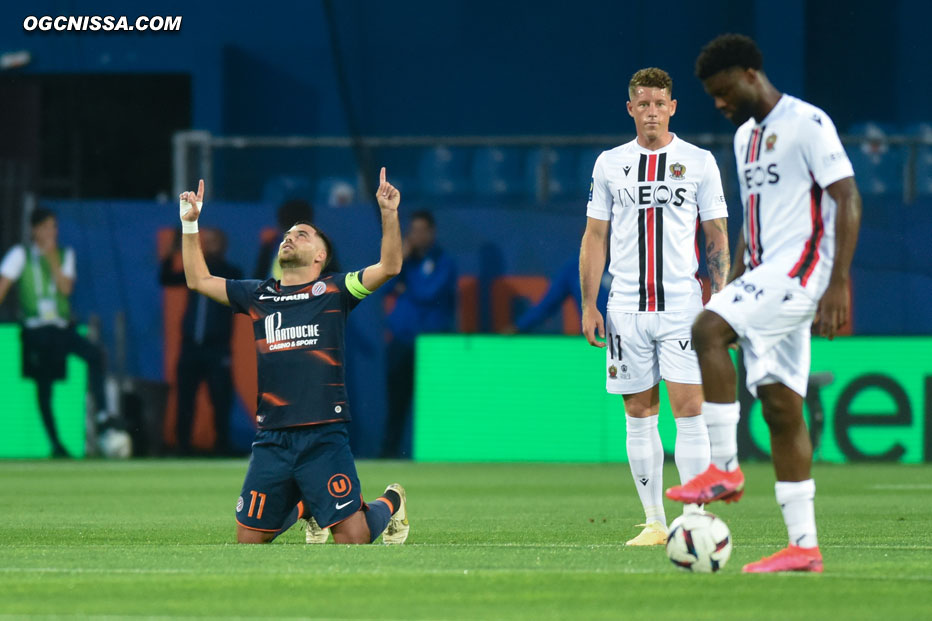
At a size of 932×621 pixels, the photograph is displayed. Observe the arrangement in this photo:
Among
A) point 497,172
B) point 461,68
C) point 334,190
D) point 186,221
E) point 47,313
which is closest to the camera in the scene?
point 186,221

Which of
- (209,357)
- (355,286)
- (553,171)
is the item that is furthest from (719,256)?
(209,357)

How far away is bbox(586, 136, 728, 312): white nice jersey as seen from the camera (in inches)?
302

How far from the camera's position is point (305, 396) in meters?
7.74

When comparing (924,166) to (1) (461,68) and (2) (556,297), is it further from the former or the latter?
(1) (461,68)

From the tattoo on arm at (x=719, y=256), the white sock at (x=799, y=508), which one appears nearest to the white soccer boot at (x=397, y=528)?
the tattoo on arm at (x=719, y=256)

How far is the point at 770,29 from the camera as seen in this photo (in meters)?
19.5

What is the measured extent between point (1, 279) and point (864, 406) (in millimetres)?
8882

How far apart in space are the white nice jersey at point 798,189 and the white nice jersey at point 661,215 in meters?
1.77

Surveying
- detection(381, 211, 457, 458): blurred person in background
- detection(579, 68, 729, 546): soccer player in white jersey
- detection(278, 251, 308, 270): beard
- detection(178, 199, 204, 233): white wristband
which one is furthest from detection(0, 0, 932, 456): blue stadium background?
detection(579, 68, 729, 546): soccer player in white jersey

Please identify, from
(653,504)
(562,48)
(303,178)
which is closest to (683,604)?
(653,504)

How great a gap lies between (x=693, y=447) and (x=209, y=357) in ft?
34.6

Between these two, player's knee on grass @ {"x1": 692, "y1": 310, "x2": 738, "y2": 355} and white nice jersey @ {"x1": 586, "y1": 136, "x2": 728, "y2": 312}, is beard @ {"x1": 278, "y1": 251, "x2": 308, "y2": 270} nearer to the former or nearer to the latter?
white nice jersey @ {"x1": 586, "y1": 136, "x2": 728, "y2": 312}

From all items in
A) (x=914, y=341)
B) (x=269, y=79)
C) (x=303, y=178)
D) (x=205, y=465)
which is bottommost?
(x=205, y=465)

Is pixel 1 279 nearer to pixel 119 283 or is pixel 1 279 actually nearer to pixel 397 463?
pixel 119 283
